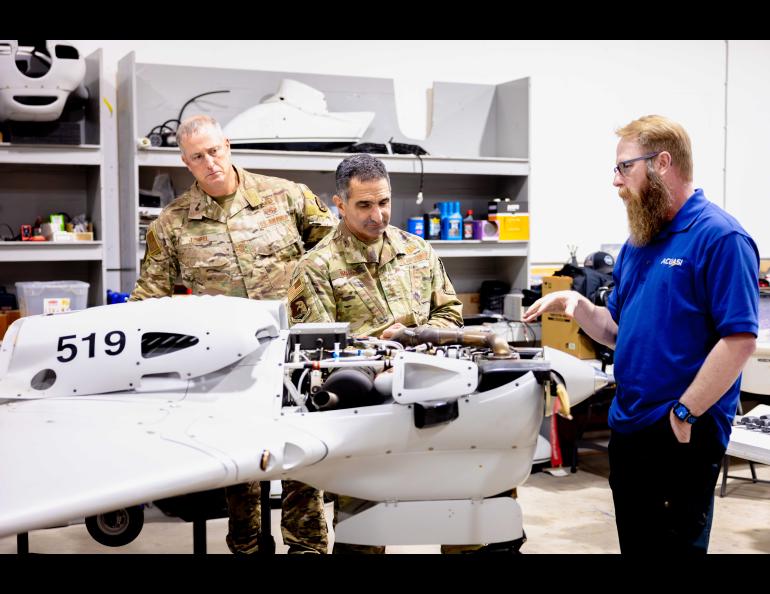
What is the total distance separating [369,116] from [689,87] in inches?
124

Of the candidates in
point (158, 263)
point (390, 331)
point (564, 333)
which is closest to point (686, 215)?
point (390, 331)

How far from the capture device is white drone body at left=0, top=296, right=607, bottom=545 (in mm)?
2156

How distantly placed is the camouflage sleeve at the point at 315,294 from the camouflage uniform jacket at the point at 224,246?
23.0 inches

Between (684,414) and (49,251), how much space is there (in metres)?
3.59

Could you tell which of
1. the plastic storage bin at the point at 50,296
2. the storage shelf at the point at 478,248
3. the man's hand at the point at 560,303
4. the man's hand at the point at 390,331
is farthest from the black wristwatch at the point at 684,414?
the plastic storage bin at the point at 50,296

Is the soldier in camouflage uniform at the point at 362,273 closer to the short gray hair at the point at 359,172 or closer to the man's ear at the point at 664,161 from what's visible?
the short gray hair at the point at 359,172

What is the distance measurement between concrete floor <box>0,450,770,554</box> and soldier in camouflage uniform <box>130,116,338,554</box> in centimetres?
99

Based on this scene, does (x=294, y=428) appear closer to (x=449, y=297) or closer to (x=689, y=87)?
(x=449, y=297)

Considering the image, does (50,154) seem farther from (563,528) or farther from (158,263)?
(563,528)

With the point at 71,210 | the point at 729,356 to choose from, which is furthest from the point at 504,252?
the point at 729,356

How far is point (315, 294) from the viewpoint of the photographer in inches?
109

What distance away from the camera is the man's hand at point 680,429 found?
80.4 inches

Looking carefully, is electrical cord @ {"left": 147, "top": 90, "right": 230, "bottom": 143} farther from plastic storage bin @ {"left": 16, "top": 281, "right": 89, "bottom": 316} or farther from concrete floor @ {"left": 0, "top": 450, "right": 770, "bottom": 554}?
concrete floor @ {"left": 0, "top": 450, "right": 770, "bottom": 554}

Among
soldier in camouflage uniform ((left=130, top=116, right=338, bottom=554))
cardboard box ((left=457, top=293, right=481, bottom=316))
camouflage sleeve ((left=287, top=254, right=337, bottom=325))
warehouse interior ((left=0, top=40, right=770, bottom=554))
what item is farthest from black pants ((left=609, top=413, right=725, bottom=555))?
cardboard box ((left=457, top=293, right=481, bottom=316))
